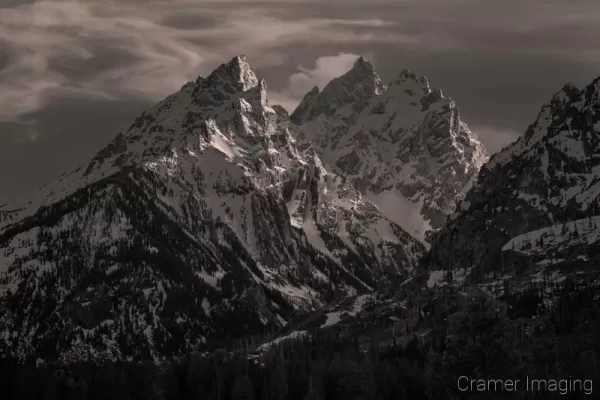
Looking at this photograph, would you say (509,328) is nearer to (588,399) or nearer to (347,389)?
(588,399)

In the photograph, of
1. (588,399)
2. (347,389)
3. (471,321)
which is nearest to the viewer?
(471,321)

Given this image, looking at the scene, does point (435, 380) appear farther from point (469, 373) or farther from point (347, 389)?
point (347, 389)

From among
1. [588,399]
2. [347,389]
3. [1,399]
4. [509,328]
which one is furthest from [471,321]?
[1,399]

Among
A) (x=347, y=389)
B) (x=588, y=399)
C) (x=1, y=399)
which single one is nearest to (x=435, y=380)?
(x=588, y=399)

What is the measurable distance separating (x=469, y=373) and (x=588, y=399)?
205 ft

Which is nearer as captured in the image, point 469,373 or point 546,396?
point 469,373

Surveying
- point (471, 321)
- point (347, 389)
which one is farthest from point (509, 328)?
point (347, 389)

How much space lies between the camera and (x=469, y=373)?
122m

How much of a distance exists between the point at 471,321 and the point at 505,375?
24.7 feet

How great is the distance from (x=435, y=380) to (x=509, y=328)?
1181 centimetres

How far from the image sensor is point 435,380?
12838 centimetres

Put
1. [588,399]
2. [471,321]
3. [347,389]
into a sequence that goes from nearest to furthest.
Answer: [471,321], [588,399], [347,389]

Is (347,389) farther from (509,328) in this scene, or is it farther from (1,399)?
(509,328)

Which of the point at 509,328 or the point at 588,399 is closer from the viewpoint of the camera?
the point at 509,328
